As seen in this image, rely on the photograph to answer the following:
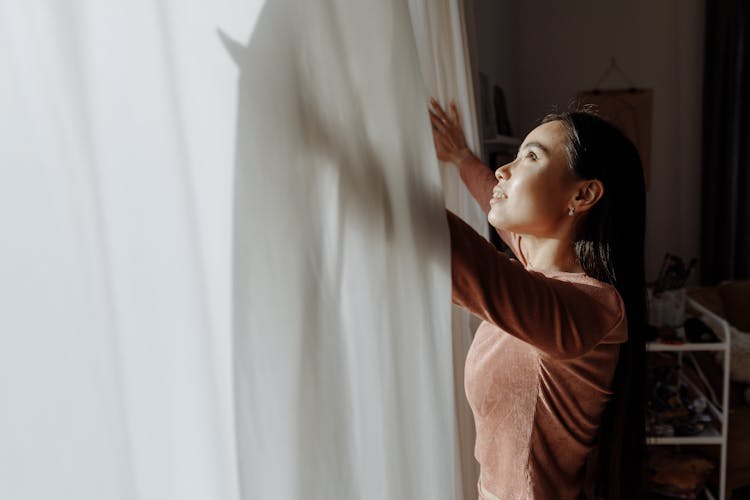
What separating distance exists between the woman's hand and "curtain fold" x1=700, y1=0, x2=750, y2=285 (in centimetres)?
259

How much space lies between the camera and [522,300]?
59 cm

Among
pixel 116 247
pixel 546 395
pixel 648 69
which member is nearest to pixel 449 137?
pixel 546 395

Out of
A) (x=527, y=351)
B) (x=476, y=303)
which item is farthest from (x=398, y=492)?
(x=527, y=351)

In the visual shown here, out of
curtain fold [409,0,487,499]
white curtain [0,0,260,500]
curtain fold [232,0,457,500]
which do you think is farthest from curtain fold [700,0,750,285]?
white curtain [0,0,260,500]

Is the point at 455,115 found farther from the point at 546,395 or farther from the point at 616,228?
the point at 546,395

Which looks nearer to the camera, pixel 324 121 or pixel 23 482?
pixel 23 482

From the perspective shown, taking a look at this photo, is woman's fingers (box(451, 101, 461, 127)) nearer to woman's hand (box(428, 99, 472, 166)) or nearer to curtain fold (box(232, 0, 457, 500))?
woman's hand (box(428, 99, 472, 166))

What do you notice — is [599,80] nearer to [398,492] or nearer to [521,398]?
[521,398]

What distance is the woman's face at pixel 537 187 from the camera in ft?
2.50

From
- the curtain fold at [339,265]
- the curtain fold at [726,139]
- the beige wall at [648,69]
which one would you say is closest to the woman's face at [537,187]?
the curtain fold at [339,265]

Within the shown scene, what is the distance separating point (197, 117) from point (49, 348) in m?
0.18

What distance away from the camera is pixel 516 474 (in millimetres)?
858

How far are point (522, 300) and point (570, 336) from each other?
11 centimetres

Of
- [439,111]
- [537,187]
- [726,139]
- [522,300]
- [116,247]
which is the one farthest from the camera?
[726,139]
